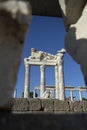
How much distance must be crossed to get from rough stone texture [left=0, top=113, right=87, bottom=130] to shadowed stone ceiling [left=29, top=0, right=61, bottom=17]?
2312mm

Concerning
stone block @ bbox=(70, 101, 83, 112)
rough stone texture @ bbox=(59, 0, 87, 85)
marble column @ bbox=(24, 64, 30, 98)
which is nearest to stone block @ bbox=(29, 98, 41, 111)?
stone block @ bbox=(70, 101, 83, 112)

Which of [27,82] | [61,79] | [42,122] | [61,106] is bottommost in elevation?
[42,122]

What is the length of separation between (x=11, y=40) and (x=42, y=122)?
553mm

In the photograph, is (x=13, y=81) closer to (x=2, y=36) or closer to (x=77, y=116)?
(x=2, y=36)

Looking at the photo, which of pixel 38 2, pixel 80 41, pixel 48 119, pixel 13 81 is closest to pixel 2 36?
pixel 13 81

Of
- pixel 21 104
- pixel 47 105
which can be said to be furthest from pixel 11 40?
pixel 21 104

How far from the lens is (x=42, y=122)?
4.54ft

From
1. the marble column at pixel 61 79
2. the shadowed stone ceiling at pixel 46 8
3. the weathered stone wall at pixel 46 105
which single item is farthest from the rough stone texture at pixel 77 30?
the marble column at pixel 61 79

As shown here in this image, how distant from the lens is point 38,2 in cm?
346

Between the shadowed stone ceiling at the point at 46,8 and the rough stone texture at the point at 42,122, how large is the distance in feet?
7.58

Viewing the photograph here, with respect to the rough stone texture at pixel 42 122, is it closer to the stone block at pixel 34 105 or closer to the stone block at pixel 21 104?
the stone block at pixel 34 105

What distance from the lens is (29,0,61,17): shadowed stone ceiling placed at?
11.3ft

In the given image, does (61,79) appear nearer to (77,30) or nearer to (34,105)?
(34,105)

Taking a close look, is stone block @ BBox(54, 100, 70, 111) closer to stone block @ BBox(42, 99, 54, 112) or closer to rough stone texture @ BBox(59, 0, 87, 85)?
stone block @ BBox(42, 99, 54, 112)
